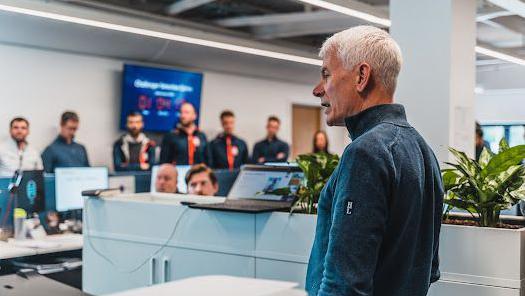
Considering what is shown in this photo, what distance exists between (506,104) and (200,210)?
6.94 feet

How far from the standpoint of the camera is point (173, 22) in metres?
7.17

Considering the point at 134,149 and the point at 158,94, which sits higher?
the point at 158,94

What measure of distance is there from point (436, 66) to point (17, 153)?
4.25 metres

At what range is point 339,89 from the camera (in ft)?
4.65

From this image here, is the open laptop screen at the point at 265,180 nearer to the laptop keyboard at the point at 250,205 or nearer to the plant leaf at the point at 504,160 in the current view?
the laptop keyboard at the point at 250,205

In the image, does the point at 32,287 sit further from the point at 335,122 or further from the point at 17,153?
the point at 17,153

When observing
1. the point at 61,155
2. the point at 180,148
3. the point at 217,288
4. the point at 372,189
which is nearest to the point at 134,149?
the point at 180,148

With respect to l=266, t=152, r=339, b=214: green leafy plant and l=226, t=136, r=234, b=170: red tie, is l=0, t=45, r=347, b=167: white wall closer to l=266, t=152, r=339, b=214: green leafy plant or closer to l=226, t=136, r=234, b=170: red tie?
l=226, t=136, r=234, b=170: red tie

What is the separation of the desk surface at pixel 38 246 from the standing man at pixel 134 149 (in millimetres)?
3499

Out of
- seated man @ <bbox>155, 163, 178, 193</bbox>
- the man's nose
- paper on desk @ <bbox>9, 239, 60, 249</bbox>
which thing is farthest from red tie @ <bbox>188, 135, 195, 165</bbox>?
the man's nose

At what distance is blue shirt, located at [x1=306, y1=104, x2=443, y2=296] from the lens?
127 centimetres

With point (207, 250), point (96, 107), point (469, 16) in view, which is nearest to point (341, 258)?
point (207, 250)

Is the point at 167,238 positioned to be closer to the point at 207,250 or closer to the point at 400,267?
the point at 207,250

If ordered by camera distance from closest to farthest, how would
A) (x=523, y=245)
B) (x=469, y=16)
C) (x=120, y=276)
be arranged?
1. (x=523, y=245)
2. (x=120, y=276)
3. (x=469, y=16)
